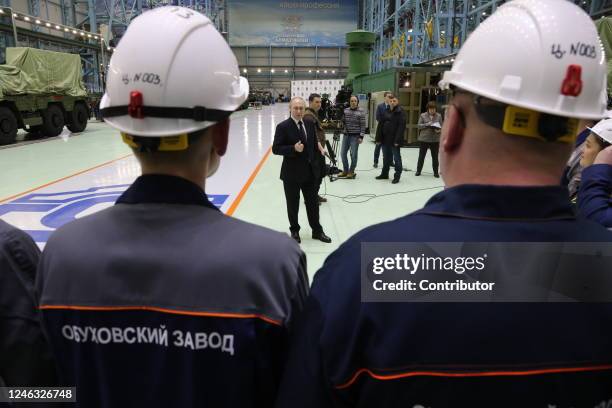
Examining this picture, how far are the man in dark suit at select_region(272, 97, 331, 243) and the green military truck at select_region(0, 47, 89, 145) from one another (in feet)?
41.3

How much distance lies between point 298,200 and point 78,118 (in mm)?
16812

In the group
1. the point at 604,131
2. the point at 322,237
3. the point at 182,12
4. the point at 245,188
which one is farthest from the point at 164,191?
the point at 245,188

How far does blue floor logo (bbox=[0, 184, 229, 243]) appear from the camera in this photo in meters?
6.30

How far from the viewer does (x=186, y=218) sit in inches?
45.8

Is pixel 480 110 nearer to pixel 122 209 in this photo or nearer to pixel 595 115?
pixel 595 115

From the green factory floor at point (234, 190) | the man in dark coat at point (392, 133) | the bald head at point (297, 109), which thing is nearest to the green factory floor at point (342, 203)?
the green factory floor at point (234, 190)

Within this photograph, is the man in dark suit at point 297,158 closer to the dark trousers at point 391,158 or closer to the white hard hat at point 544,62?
the dark trousers at point 391,158

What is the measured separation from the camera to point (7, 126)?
14.4m

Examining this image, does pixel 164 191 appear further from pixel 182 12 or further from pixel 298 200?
pixel 298 200

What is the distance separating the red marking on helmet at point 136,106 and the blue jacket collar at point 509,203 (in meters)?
0.87

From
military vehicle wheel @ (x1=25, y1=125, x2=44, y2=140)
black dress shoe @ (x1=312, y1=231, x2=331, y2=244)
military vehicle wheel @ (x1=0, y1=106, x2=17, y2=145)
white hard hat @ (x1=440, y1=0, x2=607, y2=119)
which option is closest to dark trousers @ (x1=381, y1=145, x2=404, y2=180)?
black dress shoe @ (x1=312, y1=231, x2=331, y2=244)

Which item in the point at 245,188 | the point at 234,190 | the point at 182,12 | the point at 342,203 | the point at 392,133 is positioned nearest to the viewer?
the point at 182,12

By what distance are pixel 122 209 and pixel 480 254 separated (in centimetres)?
94

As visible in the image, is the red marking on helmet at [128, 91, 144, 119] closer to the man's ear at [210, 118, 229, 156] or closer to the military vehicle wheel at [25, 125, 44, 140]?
the man's ear at [210, 118, 229, 156]
